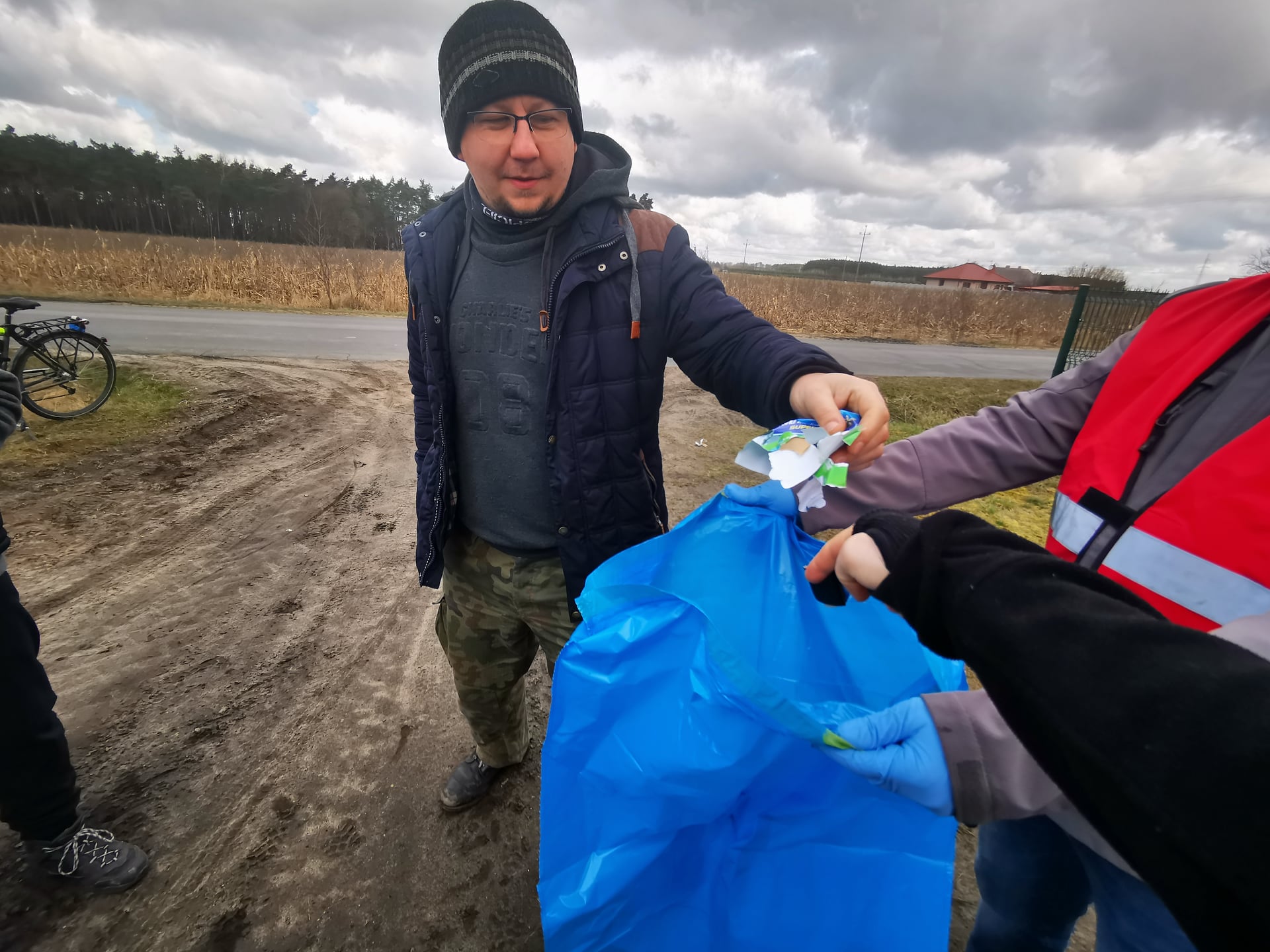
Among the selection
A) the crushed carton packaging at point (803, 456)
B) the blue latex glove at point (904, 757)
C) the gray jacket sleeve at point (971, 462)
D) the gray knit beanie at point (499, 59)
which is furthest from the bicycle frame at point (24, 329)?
the blue latex glove at point (904, 757)

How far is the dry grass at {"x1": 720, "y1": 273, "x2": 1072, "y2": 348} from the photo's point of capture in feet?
61.6

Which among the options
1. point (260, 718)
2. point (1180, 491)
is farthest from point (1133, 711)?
point (260, 718)

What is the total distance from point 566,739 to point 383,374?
808 cm

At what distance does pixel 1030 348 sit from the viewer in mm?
18969

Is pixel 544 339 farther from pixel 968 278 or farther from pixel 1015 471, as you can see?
pixel 968 278

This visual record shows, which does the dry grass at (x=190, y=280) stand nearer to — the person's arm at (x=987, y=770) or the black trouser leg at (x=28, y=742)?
the black trouser leg at (x=28, y=742)

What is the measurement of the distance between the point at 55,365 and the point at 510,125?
271 inches

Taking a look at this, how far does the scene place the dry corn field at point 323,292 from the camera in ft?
47.7

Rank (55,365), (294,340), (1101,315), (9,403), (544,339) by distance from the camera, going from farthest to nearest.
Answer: (294,340) < (1101,315) < (55,365) < (9,403) < (544,339)

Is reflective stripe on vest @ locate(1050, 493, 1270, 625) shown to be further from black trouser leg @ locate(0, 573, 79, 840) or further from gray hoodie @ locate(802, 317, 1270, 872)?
black trouser leg @ locate(0, 573, 79, 840)

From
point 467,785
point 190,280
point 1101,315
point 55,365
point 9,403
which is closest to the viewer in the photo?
point 9,403

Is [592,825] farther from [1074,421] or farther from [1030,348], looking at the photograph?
[1030,348]

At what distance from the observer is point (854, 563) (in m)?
0.82

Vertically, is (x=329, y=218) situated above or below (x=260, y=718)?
above
